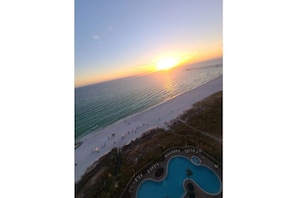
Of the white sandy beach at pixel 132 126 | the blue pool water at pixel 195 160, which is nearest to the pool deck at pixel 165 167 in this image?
the blue pool water at pixel 195 160

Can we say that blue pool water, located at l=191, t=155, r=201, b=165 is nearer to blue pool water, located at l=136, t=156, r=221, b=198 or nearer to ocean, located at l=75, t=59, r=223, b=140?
blue pool water, located at l=136, t=156, r=221, b=198

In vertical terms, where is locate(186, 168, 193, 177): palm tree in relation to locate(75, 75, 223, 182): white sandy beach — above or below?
below

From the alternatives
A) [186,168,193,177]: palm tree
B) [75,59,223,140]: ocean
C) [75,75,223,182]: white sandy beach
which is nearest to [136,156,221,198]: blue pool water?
[186,168,193,177]: palm tree

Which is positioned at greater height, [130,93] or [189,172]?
[130,93]

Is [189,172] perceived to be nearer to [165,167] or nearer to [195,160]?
[195,160]

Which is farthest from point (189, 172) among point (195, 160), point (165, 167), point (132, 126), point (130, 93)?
point (130, 93)

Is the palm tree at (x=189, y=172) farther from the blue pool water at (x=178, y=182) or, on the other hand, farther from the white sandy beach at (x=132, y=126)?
the white sandy beach at (x=132, y=126)
